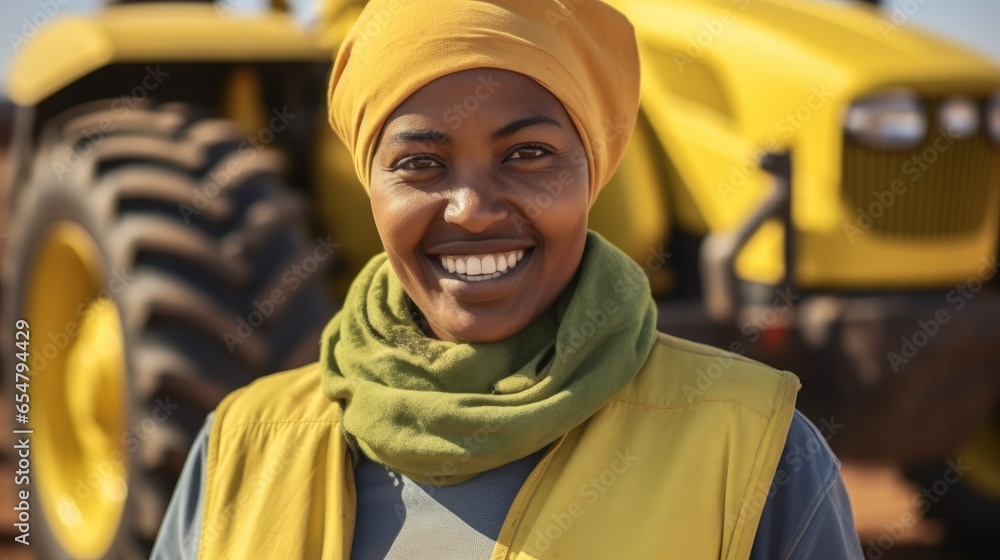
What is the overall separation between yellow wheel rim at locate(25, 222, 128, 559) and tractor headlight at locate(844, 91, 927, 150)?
2.33 metres

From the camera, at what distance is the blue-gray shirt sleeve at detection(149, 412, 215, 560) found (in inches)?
67.4

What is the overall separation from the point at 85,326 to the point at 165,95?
80 centimetres

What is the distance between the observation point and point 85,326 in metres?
3.77

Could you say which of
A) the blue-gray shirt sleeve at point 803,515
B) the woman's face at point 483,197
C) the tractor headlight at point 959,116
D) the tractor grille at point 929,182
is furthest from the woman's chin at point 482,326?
the tractor headlight at point 959,116

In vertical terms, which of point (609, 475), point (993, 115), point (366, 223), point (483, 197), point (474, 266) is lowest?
point (366, 223)

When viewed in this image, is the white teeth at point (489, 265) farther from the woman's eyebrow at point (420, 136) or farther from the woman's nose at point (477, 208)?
the woman's eyebrow at point (420, 136)

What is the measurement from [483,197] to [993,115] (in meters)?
2.83

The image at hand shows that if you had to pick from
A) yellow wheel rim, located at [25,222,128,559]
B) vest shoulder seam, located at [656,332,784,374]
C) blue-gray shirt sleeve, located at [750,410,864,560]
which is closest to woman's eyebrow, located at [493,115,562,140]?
vest shoulder seam, located at [656,332,784,374]

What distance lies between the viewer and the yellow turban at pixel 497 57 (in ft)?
5.12

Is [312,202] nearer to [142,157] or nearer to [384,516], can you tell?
[142,157]

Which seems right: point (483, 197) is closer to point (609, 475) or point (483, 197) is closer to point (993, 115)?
point (609, 475)

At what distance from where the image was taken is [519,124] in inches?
61.1

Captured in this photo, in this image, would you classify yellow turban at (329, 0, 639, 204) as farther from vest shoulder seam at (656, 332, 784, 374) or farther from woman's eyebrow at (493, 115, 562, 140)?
vest shoulder seam at (656, 332, 784, 374)

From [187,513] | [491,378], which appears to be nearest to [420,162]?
[491,378]
